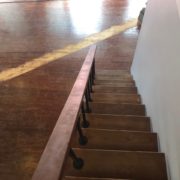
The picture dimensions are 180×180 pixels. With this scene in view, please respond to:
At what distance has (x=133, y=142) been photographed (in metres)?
1.75

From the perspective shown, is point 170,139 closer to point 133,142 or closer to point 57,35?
point 133,142

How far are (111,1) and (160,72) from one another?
6861 mm

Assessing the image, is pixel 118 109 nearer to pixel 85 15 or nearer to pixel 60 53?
pixel 60 53

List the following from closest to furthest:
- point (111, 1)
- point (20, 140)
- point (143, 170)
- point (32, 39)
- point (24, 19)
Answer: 1. point (143, 170)
2. point (20, 140)
3. point (32, 39)
4. point (24, 19)
5. point (111, 1)

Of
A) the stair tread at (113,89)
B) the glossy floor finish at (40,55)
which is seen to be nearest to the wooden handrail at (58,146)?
the glossy floor finish at (40,55)

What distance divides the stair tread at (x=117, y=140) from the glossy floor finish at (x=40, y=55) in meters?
1.19

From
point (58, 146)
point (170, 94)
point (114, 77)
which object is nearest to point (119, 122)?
point (170, 94)

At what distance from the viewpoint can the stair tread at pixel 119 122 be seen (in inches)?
83.2

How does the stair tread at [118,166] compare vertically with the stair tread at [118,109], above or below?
above

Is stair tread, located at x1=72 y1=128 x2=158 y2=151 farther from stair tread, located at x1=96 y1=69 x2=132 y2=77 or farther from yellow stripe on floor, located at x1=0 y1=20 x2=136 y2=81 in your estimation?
yellow stripe on floor, located at x1=0 y1=20 x2=136 y2=81

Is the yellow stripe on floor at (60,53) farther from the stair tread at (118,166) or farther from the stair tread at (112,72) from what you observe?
the stair tread at (118,166)

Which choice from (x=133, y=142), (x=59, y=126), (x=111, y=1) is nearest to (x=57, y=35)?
(x=111, y=1)

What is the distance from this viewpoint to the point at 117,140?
1.74m

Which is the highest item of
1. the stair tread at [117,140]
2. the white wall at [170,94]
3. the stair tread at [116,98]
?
the white wall at [170,94]
